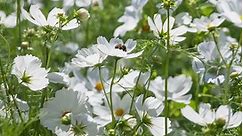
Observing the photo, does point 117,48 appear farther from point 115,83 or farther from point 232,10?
point 232,10

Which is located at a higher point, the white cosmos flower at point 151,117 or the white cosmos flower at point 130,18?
the white cosmos flower at point 130,18

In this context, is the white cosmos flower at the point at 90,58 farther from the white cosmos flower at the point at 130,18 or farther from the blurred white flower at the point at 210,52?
the white cosmos flower at the point at 130,18

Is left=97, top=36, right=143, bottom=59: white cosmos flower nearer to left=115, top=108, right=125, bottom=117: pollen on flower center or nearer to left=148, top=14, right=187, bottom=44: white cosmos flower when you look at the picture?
left=148, top=14, right=187, bottom=44: white cosmos flower

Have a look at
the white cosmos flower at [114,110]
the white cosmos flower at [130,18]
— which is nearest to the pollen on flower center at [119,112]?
the white cosmos flower at [114,110]

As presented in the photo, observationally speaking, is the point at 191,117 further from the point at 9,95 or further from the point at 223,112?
the point at 9,95

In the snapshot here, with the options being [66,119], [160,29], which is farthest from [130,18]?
[66,119]
